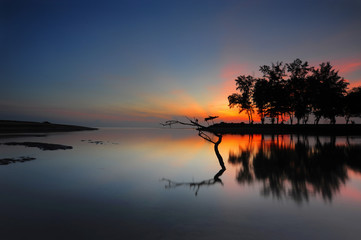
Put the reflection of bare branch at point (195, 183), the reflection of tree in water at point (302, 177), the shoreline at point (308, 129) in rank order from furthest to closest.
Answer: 1. the shoreline at point (308, 129)
2. the reflection of bare branch at point (195, 183)
3. the reflection of tree in water at point (302, 177)

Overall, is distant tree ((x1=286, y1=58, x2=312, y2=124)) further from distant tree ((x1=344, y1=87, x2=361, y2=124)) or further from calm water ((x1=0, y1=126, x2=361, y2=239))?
calm water ((x1=0, y1=126, x2=361, y2=239))

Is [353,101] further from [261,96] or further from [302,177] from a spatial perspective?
[302,177]

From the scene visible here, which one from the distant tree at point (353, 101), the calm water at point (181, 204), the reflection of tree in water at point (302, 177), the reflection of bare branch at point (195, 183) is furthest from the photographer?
the distant tree at point (353, 101)

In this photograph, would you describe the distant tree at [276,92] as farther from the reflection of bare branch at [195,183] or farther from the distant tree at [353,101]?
the reflection of bare branch at [195,183]

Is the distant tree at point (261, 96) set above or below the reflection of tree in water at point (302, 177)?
above

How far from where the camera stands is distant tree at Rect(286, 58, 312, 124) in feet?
247

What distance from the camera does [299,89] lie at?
251 feet

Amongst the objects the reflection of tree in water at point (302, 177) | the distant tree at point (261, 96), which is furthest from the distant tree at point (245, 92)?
the reflection of tree in water at point (302, 177)

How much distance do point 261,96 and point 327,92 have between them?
21.2 m

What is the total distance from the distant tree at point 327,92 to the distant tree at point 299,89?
2.24 metres

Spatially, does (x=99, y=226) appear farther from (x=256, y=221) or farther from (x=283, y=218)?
(x=283, y=218)

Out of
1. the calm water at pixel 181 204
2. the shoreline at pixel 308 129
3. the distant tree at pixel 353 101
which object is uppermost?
the distant tree at pixel 353 101

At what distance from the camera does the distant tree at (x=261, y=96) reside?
3206 inches

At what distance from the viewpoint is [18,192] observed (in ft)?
37.3
